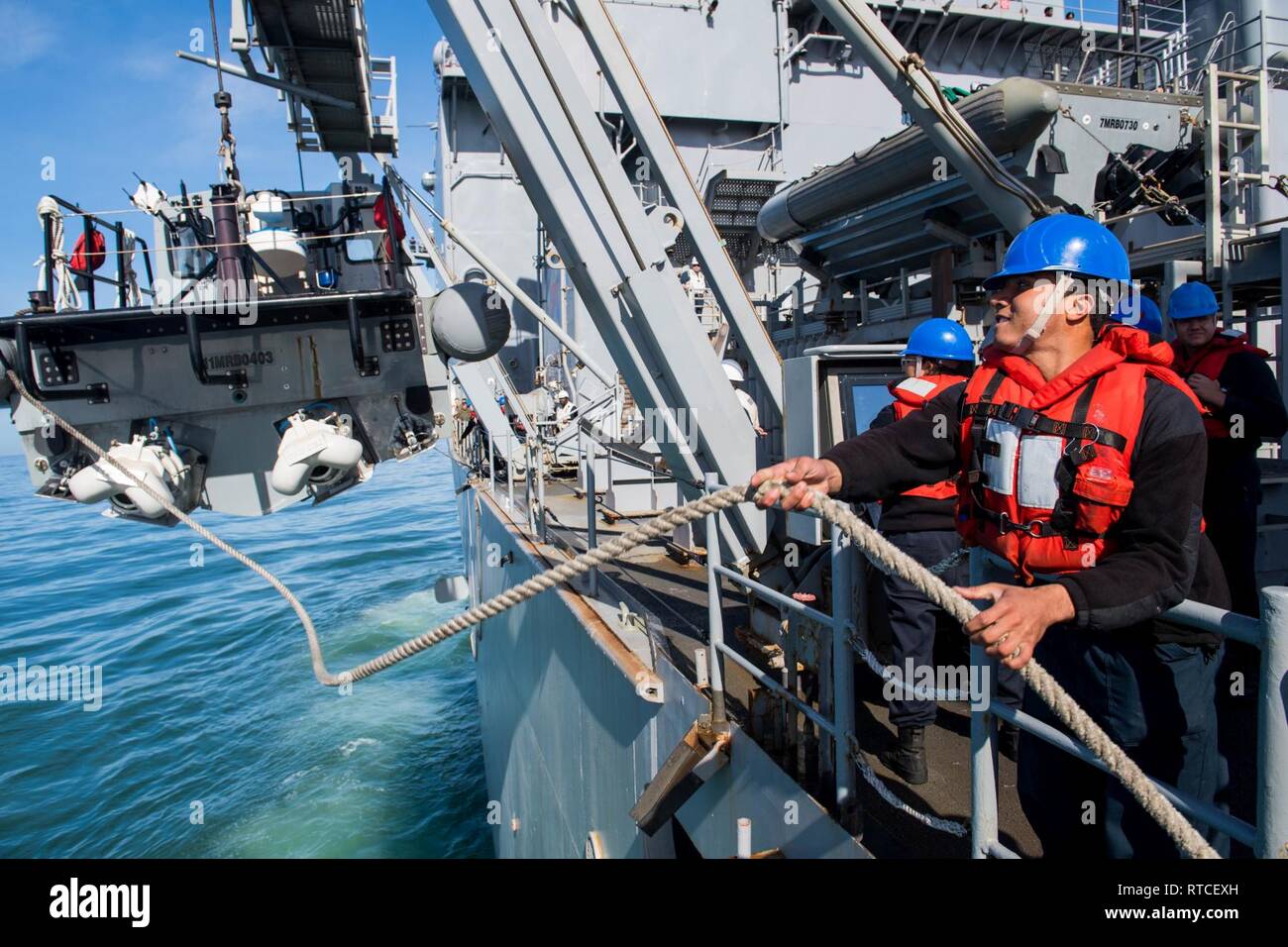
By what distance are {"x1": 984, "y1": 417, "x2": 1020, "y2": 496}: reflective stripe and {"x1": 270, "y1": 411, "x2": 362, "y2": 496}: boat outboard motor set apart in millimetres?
4738

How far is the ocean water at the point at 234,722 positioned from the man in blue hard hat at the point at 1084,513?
24.5ft

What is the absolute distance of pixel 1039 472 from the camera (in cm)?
166

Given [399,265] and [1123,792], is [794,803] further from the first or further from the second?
[399,265]

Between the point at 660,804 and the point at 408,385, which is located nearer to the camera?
the point at 660,804

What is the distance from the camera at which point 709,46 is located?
14.9 meters

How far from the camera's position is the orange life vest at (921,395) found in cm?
282

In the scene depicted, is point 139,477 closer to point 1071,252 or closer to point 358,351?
point 358,351

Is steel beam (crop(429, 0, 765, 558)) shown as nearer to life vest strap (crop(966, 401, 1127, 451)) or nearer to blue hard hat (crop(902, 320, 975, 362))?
blue hard hat (crop(902, 320, 975, 362))

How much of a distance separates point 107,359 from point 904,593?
605 cm

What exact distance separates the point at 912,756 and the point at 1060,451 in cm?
151

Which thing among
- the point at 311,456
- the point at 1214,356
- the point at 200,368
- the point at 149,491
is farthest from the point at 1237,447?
the point at 200,368

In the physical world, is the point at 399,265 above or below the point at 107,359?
above

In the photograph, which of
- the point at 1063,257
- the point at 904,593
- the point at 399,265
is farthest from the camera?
the point at 399,265
